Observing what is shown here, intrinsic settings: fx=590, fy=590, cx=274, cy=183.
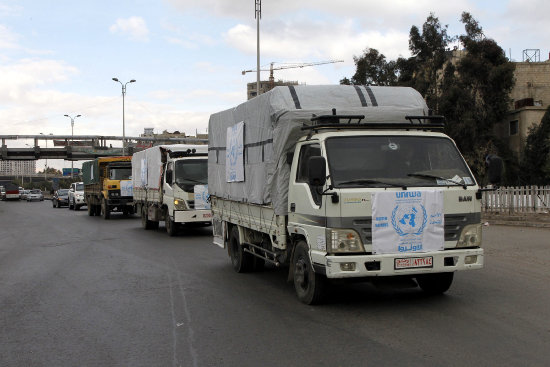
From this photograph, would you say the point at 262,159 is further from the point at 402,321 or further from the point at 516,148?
the point at 516,148

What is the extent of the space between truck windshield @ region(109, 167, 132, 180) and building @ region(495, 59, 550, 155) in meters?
22.8

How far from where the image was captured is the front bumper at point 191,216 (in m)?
17.4

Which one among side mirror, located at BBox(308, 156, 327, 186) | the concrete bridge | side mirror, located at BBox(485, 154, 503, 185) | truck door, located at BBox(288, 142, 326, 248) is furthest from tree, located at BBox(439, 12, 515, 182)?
the concrete bridge

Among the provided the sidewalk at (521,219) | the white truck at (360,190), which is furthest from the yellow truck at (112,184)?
the white truck at (360,190)

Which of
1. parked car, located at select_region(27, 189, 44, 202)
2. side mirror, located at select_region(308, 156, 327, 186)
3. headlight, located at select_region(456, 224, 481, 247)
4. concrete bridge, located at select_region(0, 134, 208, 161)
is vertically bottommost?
parked car, located at select_region(27, 189, 44, 202)

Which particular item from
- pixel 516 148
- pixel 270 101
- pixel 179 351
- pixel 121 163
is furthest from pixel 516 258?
pixel 516 148

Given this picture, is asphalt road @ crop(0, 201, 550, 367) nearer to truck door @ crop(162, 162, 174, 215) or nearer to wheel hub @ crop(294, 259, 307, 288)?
wheel hub @ crop(294, 259, 307, 288)

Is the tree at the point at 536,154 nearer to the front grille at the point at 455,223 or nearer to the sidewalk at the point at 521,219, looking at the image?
the sidewalk at the point at 521,219

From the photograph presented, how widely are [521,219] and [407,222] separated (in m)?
13.8

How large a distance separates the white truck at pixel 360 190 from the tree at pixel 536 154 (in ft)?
88.5

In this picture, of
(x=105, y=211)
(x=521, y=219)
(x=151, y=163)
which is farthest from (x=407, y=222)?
(x=105, y=211)

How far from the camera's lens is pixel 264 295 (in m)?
8.27

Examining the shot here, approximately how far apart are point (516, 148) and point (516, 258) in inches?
1088

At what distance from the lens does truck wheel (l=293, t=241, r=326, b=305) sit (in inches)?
284
